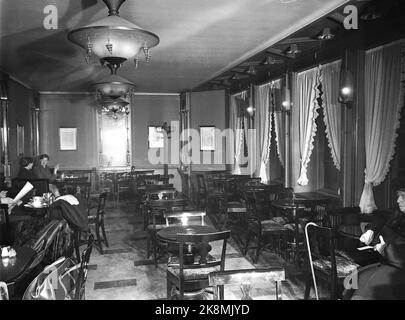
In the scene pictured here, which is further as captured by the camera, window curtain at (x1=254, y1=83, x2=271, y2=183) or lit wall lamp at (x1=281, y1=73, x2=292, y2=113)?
window curtain at (x1=254, y1=83, x2=271, y2=183)

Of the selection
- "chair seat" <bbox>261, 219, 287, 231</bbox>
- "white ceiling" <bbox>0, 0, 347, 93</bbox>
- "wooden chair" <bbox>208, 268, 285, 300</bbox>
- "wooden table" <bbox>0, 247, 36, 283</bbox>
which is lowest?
"chair seat" <bbox>261, 219, 287, 231</bbox>

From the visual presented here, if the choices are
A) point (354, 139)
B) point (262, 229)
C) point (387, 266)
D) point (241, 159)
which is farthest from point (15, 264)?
point (241, 159)

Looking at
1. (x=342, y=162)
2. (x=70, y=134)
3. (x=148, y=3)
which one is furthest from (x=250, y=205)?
(x=70, y=134)

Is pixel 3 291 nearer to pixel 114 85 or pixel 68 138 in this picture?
pixel 114 85

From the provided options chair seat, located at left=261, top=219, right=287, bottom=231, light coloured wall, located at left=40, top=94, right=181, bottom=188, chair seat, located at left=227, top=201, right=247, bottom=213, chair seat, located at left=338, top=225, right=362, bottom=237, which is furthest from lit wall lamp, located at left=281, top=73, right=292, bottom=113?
light coloured wall, located at left=40, top=94, right=181, bottom=188

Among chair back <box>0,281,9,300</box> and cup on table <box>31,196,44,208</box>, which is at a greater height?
cup on table <box>31,196,44,208</box>

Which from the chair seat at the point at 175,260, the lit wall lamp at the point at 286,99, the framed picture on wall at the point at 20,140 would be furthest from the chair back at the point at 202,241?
the framed picture on wall at the point at 20,140

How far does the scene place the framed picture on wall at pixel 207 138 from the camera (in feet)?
35.4

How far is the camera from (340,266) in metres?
3.48

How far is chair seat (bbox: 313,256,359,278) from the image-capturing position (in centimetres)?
337

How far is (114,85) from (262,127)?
3.31m

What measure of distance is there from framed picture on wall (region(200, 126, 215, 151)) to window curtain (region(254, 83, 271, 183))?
264 cm

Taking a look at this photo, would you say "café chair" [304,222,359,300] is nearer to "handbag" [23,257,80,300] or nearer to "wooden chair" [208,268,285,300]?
"wooden chair" [208,268,285,300]
